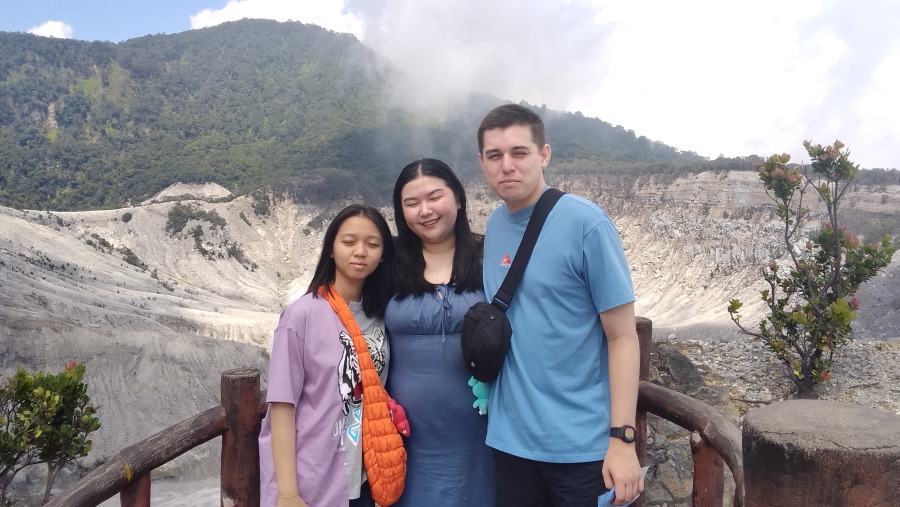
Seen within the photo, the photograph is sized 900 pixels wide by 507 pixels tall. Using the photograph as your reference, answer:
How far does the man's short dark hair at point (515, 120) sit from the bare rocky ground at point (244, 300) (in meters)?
2.69

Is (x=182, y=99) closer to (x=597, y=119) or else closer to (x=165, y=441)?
(x=597, y=119)

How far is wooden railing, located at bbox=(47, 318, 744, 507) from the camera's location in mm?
1689

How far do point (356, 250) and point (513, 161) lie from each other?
21.0 inches

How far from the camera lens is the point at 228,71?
218 ft

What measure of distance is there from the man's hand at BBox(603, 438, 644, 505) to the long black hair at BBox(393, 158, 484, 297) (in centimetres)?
61

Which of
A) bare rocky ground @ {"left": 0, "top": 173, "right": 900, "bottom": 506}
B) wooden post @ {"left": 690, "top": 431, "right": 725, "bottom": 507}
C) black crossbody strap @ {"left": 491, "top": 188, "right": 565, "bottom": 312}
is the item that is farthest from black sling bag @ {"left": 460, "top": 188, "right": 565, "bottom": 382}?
bare rocky ground @ {"left": 0, "top": 173, "right": 900, "bottom": 506}

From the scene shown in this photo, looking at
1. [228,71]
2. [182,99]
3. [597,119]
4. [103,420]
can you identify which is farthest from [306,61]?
[103,420]

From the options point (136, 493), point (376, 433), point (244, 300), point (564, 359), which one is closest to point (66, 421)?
point (136, 493)

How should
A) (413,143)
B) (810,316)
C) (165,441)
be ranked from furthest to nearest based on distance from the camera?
(413,143)
(810,316)
(165,441)

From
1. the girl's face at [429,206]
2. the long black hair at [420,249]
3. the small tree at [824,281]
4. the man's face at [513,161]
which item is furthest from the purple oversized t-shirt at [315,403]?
the small tree at [824,281]

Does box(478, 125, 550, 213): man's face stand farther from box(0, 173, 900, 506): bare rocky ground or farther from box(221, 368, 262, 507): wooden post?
box(0, 173, 900, 506): bare rocky ground

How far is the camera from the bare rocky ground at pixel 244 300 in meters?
8.07

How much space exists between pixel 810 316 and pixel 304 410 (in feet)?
24.4

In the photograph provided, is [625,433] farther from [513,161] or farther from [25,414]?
[25,414]
